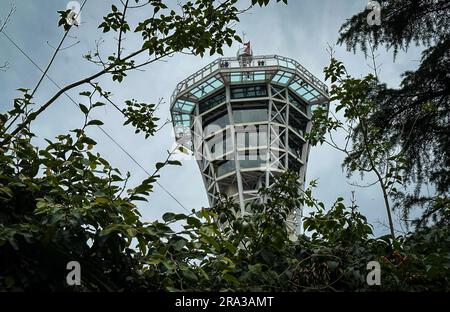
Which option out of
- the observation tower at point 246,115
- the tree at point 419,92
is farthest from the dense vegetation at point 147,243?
the observation tower at point 246,115

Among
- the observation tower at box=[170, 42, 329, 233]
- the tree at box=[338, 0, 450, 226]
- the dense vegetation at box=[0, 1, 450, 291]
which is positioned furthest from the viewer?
the observation tower at box=[170, 42, 329, 233]

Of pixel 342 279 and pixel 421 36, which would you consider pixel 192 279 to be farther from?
pixel 421 36

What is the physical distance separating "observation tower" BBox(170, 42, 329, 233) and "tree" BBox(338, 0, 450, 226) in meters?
31.7

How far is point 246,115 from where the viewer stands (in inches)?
1609

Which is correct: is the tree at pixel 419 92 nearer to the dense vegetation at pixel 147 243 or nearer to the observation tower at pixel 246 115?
the dense vegetation at pixel 147 243

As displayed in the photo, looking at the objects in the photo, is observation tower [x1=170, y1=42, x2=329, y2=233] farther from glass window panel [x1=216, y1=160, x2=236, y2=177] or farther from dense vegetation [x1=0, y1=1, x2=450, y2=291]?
dense vegetation [x1=0, y1=1, x2=450, y2=291]

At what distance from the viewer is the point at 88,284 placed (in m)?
2.42

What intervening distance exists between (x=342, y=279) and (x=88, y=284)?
1399 millimetres

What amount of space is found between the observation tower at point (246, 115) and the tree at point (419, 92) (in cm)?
3172

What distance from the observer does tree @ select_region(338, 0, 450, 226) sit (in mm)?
6293

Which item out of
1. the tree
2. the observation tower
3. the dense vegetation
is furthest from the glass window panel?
the dense vegetation

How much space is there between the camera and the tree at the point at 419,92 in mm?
6293
